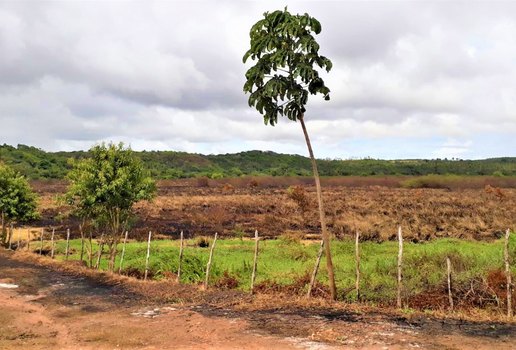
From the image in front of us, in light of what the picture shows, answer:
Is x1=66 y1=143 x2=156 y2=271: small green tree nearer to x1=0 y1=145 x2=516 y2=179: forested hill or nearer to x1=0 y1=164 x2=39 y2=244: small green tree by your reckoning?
x1=0 y1=164 x2=39 y2=244: small green tree

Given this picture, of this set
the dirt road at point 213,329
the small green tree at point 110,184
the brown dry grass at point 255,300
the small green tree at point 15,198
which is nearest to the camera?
the dirt road at point 213,329

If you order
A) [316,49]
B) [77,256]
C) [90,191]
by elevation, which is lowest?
[77,256]

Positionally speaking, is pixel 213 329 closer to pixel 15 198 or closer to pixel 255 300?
pixel 255 300

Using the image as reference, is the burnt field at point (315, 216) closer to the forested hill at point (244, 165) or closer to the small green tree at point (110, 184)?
the small green tree at point (110, 184)

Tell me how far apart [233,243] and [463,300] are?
61.5ft

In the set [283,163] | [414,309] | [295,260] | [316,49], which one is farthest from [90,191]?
[283,163]

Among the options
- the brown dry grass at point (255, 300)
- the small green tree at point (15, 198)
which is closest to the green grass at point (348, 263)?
the brown dry grass at point (255, 300)

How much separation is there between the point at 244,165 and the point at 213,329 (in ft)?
482

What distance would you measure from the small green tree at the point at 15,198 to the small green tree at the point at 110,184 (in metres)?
10.7

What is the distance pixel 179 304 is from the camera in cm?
1579

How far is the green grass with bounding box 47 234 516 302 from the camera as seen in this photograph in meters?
17.7

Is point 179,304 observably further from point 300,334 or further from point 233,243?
point 233,243

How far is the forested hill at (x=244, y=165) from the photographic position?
10925 cm

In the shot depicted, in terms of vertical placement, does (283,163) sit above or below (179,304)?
above
